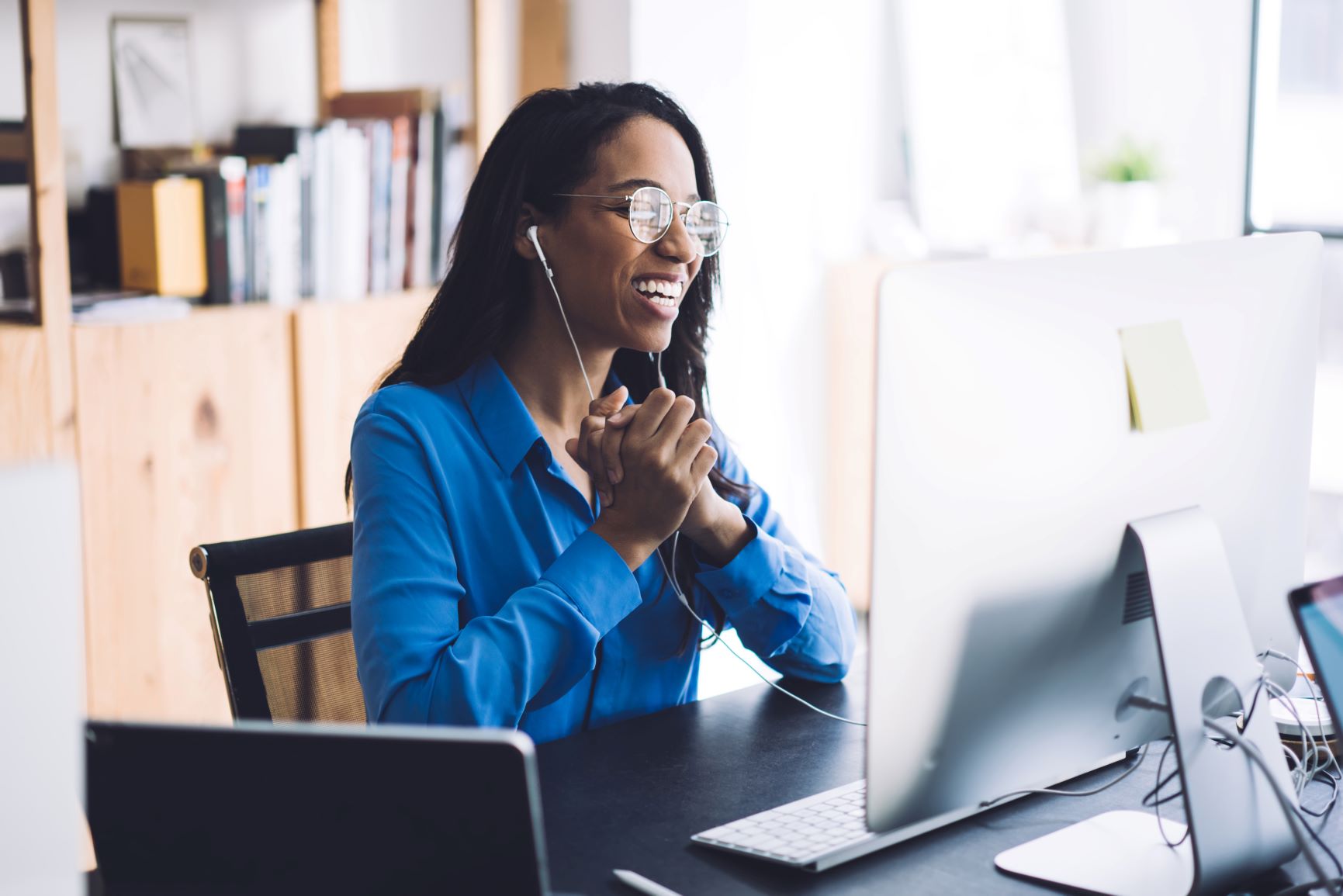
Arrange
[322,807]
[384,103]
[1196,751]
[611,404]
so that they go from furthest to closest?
[384,103], [611,404], [1196,751], [322,807]

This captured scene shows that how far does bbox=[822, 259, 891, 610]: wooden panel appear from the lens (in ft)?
12.1

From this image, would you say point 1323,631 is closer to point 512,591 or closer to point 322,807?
point 322,807

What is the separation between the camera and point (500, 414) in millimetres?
1506

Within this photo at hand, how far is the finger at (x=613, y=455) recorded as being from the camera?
1391 mm

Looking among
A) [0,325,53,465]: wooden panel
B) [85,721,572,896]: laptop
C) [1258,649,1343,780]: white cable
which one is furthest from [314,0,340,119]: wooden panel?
[85,721,572,896]: laptop

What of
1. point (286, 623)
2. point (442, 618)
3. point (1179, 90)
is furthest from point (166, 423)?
point (1179, 90)

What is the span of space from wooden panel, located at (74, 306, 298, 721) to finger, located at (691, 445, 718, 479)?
5.12ft

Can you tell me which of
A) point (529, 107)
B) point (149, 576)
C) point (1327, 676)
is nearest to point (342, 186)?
point (149, 576)

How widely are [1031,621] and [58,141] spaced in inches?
80.6

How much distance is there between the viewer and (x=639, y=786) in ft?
4.03

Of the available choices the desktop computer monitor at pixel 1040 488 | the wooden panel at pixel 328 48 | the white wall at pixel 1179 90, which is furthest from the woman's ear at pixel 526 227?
the white wall at pixel 1179 90

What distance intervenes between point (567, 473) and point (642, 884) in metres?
0.63

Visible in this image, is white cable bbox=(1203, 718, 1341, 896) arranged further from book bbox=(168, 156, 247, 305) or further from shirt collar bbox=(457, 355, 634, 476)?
book bbox=(168, 156, 247, 305)

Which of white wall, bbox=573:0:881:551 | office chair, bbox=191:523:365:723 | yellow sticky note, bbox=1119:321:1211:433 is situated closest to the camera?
yellow sticky note, bbox=1119:321:1211:433
